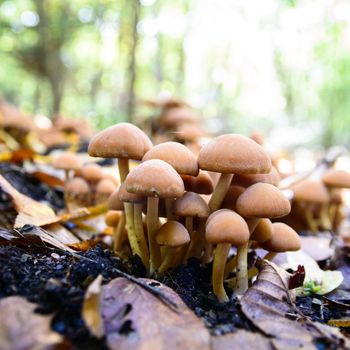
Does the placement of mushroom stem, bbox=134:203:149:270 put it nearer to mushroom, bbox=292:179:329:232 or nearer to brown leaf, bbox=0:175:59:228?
brown leaf, bbox=0:175:59:228

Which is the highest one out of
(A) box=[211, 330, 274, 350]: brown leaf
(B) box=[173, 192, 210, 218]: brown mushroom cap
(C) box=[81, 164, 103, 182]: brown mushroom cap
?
(B) box=[173, 192, 210, 218]: brown mushroom cap

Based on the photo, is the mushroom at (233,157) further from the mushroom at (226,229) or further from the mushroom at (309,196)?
the mushroom at (309,196)

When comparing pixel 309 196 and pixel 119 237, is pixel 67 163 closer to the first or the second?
pixel 119 237

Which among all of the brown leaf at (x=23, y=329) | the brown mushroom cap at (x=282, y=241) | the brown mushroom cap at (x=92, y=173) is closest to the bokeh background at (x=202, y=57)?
the brown mushroom cap at (x=92, y=173)

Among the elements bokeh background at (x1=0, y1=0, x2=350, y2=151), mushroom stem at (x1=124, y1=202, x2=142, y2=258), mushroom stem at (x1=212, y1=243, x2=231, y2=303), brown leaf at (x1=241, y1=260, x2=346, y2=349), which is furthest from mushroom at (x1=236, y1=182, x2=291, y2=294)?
bokeh background at (x1=0, y1=0, x2=350, y2=151)

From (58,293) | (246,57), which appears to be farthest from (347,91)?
(58,293)

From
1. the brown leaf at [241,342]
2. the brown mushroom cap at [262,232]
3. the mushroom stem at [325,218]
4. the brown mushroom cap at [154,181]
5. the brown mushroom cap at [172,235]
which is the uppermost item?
the brown mushroom cap at [154,181]
